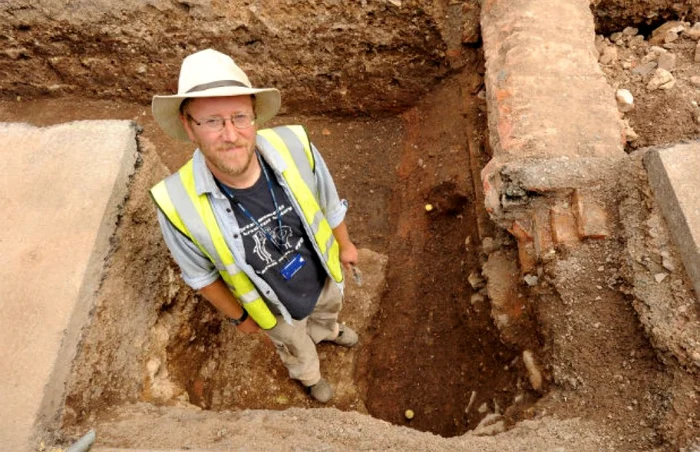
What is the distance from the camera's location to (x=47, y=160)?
8.65 ft

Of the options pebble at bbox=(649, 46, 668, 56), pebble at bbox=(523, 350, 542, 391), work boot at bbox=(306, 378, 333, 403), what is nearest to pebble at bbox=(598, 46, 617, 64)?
pebble at bbox=(649, 46, 668, 56)

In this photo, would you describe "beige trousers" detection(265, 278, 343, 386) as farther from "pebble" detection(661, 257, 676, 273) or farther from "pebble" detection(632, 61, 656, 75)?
"pebble" detection(632, 61, 656, 75)

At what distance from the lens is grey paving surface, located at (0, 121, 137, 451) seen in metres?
2.05

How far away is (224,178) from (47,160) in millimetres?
1197

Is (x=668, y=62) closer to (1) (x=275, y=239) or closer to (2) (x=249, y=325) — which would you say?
(1) (x=275, y=239)

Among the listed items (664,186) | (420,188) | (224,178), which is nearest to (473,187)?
(420,188)

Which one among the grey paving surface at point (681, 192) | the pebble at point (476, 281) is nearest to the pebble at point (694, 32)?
the grey paving surface at point (681, 192)

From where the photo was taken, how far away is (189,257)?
7.25ft

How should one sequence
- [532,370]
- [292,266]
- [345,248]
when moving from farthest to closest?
[345,248], [532,370], [292,266]

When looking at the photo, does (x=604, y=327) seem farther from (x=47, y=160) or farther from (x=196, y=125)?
(x=47, y=160)

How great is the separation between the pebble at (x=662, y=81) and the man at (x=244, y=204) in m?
2.44

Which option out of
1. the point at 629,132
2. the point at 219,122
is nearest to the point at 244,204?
the point at 219,122

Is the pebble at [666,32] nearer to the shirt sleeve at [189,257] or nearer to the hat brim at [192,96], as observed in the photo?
the hat brim at [192,96]

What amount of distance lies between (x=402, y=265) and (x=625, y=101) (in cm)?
193
